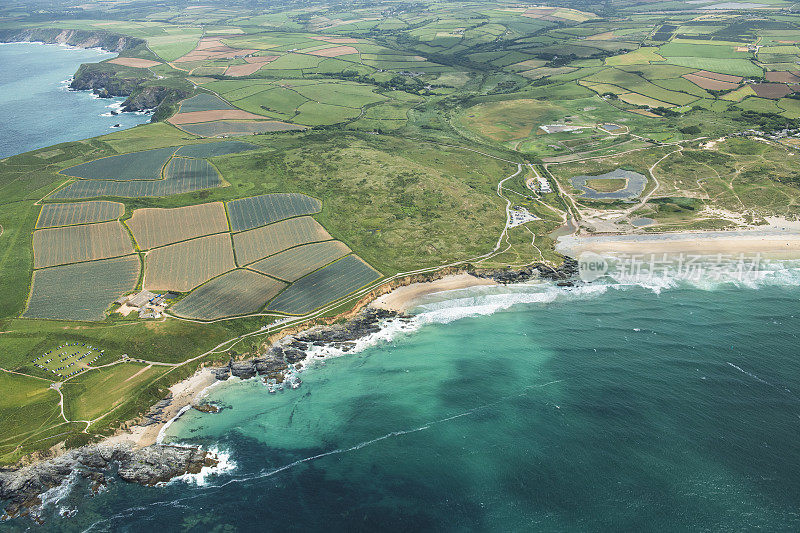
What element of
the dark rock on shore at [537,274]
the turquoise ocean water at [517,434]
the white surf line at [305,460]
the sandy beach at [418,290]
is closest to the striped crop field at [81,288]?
the turquoise ocean water at [517,434]

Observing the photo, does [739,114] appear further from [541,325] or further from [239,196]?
[239,196]

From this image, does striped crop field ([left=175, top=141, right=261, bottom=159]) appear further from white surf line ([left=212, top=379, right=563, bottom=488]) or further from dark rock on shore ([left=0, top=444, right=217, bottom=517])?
white surf line ([left=212, top=379, right=563, bottom=488])

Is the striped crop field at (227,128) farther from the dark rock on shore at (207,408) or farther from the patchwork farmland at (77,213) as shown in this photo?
the dark rock on shore at (207,408)

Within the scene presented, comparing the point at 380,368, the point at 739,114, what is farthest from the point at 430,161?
the point at 739,114

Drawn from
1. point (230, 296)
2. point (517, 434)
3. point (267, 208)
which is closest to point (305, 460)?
point (517, 434)

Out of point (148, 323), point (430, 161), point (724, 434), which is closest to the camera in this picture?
point (724, 434)

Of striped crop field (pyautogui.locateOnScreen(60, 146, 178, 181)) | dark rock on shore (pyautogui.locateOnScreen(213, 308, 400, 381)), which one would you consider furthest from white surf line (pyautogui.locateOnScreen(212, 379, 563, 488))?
striped crop field (pyautogui.locateOnScreen(60, 146, 178, 181))
